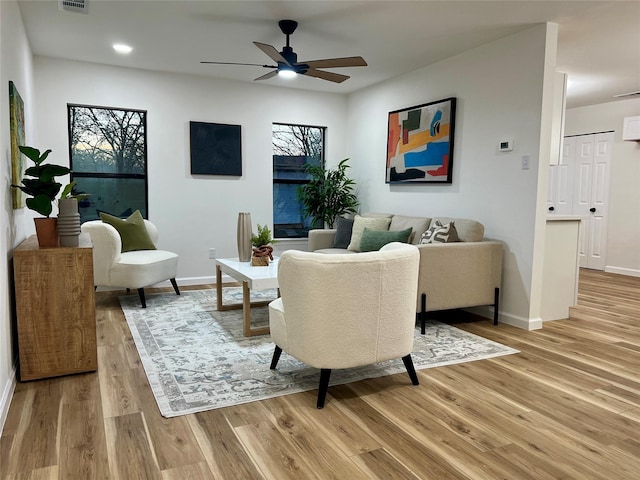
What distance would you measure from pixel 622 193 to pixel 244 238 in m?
5.61

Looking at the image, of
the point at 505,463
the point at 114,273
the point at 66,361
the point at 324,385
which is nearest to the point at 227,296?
the point at 114,273

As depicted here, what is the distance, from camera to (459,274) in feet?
12.5

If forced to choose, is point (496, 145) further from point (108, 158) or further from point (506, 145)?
point (108, 158)

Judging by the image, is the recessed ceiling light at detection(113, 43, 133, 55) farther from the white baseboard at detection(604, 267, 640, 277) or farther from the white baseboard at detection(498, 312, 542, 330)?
the white baseboard at detection(604, 267, 640, 277)

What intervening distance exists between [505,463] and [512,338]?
1868 mm

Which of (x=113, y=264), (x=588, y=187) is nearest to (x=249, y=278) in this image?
(x=113, y=264)

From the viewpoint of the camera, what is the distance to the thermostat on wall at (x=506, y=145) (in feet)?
13.0

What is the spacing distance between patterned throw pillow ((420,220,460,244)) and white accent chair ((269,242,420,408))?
1606 millimetres

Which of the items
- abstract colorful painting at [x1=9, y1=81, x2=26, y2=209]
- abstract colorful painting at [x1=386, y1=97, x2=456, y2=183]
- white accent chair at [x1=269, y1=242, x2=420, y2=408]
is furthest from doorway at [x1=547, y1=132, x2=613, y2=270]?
abstract colorful painting at [x1=9, y1=81, x2=26, y2=209]

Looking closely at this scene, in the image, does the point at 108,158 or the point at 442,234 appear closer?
the point at 442,234

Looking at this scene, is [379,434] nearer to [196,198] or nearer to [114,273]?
[114,273]

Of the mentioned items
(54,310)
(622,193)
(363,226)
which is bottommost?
(54,310)

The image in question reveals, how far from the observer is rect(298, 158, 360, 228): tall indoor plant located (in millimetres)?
5898

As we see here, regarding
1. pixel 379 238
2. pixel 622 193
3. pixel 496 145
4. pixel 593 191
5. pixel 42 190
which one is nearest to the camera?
pixel 42 190
